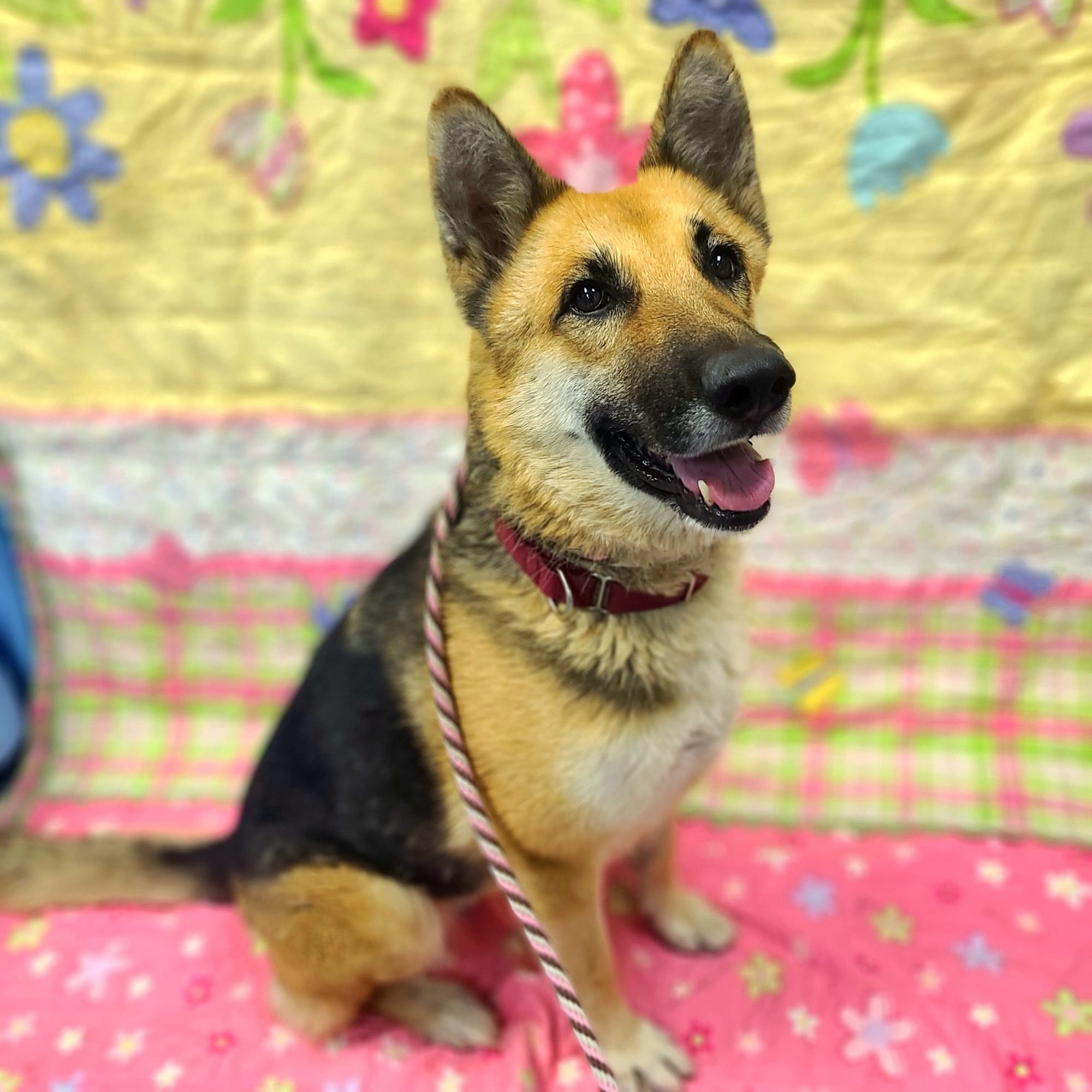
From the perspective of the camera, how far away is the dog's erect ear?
1494mm

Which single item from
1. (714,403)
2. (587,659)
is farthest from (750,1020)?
A: (714,403)

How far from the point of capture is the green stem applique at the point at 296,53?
239cm

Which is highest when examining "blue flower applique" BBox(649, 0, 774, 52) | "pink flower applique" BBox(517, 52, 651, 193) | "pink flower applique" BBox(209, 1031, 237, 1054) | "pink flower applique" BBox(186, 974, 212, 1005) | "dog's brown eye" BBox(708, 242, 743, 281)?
"blue flower applique" BBox(649, 0, 774, 52)

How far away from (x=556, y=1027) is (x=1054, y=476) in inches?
70.7

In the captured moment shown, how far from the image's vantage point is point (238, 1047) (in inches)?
77.1

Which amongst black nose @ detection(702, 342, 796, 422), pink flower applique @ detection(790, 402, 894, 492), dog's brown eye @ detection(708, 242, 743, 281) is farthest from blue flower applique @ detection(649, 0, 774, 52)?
black nose @ detection(702, 342, 796, 422)

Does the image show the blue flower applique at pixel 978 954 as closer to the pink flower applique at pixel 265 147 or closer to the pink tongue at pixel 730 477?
the pink tongue at pixel 730 477

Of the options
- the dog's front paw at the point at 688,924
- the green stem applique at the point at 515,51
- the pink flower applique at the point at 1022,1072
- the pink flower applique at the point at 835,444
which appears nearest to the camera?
the pink flower applique at the point at 1022,1072

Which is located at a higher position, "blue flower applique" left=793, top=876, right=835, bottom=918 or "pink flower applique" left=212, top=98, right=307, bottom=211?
"pink flower applique" left=212, top=98, right=307, bottom=211

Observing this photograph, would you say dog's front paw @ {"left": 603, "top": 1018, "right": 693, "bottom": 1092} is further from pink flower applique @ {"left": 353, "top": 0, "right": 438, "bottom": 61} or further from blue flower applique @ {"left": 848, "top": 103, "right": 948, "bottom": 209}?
pink flower applique @ {"left": 353, "top": 0, "right": 438, "bottom": 61}

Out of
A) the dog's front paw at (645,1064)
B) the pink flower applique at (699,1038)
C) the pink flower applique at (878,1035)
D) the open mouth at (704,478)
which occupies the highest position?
the open mouth at (704,478)

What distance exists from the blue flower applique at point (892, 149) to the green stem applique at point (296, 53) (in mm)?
1279

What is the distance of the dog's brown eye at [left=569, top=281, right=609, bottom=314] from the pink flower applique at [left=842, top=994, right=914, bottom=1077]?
151 centimetres

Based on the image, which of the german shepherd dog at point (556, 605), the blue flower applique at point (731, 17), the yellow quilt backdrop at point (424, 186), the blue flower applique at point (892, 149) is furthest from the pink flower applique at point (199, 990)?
the blue flower applique at point (731, 17)
